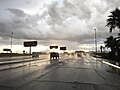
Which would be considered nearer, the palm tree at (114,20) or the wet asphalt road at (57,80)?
the wet asphalt road at (57,80)

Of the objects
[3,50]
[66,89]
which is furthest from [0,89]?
[3,50]

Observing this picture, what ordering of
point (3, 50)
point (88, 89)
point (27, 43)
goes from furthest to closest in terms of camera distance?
point (3, 50) → point (27, 43) → point (88, 89)

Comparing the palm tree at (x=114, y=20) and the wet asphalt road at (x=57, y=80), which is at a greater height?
the palm tree at (x=114, y=20)

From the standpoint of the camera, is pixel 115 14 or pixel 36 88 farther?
pixel 115 14

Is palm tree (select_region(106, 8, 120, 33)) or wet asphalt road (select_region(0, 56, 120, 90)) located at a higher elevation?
palm tree (select_region(106, 8, 120, 33))

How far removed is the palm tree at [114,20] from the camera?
169 ft

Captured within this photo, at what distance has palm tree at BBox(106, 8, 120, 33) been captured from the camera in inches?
2023

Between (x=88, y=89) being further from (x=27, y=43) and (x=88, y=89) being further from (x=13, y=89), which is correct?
(x=27, y=43)

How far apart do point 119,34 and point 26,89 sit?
40.7m

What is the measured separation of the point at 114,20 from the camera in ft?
171

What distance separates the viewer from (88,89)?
40.4 feet

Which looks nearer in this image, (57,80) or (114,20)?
(57,80)

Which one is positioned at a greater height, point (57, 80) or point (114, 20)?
point (114, 20)

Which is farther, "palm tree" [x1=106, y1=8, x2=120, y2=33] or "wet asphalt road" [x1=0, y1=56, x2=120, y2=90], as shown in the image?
"palm tree" [x1=106, y1=8, x2=120, y2=33]
